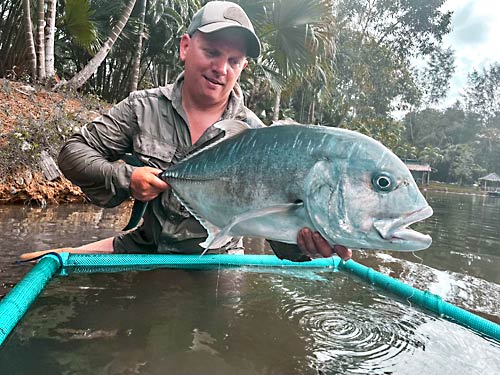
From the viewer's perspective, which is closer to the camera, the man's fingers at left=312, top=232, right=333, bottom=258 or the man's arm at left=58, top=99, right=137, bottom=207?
the man's fingers at left=312, top=232, right=333, bottom=258

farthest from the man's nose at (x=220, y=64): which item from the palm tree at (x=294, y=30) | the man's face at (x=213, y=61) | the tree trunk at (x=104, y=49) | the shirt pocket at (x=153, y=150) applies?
the tree trunk at (x=104, y=49)

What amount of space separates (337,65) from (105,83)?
16.9m

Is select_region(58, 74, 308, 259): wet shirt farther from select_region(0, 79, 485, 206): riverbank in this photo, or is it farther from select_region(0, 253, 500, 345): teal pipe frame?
select_region(0, 79, 485, 206): riverbank

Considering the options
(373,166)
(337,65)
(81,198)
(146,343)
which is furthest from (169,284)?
(337,65)

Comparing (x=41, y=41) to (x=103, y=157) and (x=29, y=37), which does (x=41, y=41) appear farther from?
(x=103, y=157)

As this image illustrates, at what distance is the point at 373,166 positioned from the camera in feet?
5.31

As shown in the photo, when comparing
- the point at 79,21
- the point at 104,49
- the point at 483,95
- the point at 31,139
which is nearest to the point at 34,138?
the point at 31,139

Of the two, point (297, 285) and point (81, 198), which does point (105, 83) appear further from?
point (297, 285)

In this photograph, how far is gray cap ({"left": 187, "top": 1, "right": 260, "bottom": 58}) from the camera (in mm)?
2410

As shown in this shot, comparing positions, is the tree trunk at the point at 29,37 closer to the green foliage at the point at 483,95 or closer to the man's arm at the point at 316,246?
the man's arm at the point at 316,246

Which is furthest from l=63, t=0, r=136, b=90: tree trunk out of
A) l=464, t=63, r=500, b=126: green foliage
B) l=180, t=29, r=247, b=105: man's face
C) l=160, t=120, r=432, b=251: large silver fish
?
l=464, t=63, r=500, b=126: green foliage

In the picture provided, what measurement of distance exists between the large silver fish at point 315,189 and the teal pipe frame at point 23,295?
35.8 inches

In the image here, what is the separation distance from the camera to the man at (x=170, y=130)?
2.33 metres

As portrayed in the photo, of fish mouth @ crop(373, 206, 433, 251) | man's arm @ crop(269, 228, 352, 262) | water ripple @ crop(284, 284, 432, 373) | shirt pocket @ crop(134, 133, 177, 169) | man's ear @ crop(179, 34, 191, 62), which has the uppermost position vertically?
man's ear @ crop(179, 34, 191, 62)
